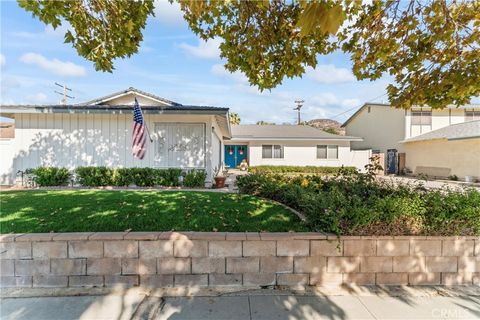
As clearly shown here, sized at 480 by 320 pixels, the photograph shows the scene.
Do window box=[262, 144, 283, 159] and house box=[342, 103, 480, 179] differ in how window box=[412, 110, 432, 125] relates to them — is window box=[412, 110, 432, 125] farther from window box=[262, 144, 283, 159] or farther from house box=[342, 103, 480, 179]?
window box=[262, 144, 283, 159]

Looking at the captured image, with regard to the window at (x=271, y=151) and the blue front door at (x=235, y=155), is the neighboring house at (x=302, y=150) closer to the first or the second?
the window at (x=271, y=151)

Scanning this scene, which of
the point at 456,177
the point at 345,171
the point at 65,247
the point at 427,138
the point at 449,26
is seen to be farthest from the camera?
the point at 427,138

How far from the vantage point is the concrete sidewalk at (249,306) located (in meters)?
2.70

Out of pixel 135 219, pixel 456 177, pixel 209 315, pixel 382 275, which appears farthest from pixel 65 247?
pixel 456 177

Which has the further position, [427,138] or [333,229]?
[427,138]

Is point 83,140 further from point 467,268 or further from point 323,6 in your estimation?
point 467,268

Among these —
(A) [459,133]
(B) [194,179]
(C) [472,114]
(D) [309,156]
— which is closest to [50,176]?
(B) [194,179]

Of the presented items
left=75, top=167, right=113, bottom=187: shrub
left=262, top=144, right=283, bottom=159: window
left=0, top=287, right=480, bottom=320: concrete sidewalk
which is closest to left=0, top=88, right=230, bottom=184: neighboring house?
left=75, top=167, right=113, bottom=187: shrub

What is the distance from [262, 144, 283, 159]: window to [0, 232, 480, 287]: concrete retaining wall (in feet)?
58.6

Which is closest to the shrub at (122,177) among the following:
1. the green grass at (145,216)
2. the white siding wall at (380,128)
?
the green grass at (145,216)

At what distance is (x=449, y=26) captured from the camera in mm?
4320

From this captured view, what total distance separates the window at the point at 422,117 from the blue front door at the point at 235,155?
1461cm

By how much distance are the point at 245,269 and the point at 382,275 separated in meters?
1.83

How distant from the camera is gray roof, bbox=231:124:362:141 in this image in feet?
67.3
